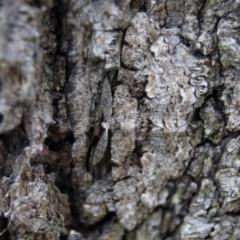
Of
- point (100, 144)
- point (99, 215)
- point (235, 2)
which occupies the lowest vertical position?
point (99, 215)

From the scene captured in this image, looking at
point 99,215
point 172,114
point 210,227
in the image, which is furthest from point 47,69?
point 210,227

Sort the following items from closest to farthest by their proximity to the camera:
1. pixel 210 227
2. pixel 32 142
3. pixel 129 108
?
pixel 32 142 → pixel 129 108 → pixel 210 227

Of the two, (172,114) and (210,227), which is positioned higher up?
(172,114)

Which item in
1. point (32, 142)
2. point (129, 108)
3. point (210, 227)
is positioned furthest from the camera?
point (210, 227)

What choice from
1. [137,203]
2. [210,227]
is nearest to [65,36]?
[137,203]

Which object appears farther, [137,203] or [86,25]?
[137,203]

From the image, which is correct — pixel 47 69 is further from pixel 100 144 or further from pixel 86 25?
pixel 100 144
